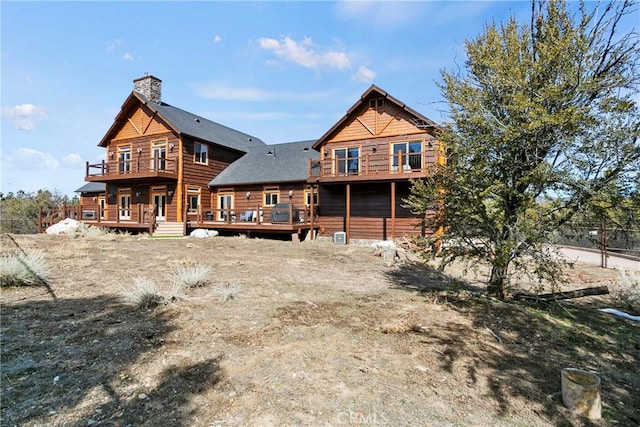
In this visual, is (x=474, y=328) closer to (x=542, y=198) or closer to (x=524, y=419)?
(x=524, y=419)

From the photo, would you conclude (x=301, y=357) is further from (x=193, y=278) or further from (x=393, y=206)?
(x=393, y=206)

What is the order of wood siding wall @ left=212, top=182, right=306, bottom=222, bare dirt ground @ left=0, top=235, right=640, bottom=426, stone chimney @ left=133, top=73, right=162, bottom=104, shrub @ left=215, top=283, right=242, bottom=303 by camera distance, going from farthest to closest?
stone chimney @ left=133, top=73, right=162, bottom=104
wood siding wall @ left=212, top=182, right=306, bottom=222
shrub @ left=215, top=283, right=242, bottom=303
bare dirt ground @ left=0, top=235, right=640, bottom=426


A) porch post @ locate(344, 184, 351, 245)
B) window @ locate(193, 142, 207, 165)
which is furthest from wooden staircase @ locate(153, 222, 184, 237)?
porch post @ locate(344, 184, 351, 245)

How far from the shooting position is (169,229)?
18922mm

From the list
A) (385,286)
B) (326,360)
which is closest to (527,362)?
(326,360)

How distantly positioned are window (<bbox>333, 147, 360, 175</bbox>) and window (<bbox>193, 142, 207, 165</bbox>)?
32.1 feet

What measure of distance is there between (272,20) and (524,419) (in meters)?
12.3

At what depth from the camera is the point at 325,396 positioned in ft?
9.33

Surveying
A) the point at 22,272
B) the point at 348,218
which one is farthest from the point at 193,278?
the point at 348,218

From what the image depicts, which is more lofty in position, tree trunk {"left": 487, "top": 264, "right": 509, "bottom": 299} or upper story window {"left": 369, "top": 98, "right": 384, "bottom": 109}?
upper story window {"left": 369, "top": 98, "right": 384, "bottom": 109}

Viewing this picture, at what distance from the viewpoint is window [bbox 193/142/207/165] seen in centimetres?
2080

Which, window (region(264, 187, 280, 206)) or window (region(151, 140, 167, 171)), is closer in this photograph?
window (region(264, 187, 280, 206))

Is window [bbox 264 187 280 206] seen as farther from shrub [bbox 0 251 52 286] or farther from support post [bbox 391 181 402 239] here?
shrub [bbox 0 251 52 286]

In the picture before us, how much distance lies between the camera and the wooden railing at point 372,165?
14828mm
